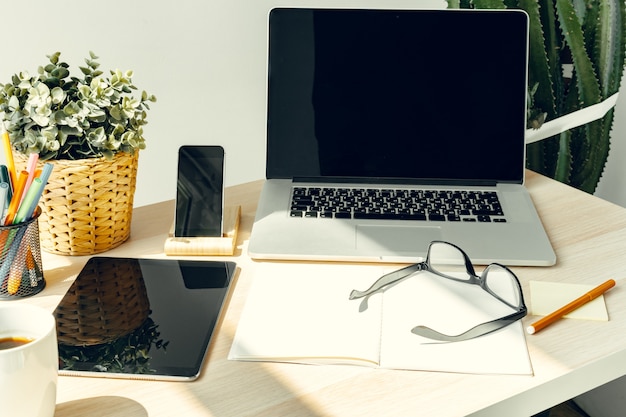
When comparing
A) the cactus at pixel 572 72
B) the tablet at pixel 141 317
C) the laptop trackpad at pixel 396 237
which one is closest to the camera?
the tablet at pixel 141 317

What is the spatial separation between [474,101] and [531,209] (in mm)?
190

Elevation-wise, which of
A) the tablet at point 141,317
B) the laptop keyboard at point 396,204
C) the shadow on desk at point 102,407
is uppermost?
the laptop keyboard at point 396,204

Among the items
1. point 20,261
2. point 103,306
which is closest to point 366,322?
point 103,306

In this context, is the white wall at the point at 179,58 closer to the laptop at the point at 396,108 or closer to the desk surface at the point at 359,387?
the laptop at the point at 396,108

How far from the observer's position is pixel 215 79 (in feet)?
5.14

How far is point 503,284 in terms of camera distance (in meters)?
0.87

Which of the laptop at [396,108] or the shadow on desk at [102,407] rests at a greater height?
the laptop at [396,108]

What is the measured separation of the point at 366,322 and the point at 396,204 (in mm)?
308

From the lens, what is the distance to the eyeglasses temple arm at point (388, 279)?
839 mm

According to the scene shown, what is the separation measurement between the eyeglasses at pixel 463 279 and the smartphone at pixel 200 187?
249mm

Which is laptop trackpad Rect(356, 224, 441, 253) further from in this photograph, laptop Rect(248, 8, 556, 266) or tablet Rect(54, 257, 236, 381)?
tablet Rect(54, 257, 236, 381)

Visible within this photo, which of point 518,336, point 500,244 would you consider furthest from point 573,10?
point 518,336

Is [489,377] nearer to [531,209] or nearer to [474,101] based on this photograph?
[531,209]

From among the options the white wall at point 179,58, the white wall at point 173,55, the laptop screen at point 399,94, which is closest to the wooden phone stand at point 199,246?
the laptop screen at point 399,94
